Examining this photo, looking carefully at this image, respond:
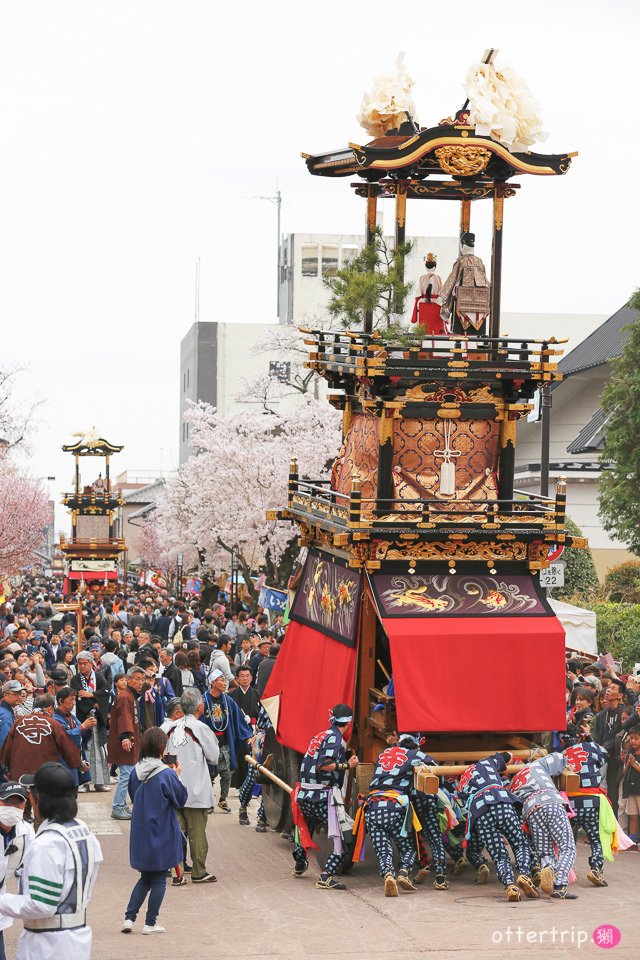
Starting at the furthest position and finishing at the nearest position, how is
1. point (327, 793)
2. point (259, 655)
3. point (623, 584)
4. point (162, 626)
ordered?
point (623, 584)
point (162, 626)
point (259, 655)
point (327, 793)

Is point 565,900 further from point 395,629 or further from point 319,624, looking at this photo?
point 319,624

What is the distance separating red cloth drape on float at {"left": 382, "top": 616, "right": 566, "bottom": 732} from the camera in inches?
575

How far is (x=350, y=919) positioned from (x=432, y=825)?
4.95ft

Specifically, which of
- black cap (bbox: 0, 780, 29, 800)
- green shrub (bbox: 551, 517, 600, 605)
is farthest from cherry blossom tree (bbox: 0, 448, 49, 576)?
black cap (bbox: 0, 780, 29, 800)

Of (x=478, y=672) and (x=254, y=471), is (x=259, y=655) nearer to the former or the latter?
(x=478, y=672)

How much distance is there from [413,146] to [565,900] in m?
8.08

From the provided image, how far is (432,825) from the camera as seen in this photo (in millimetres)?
13719

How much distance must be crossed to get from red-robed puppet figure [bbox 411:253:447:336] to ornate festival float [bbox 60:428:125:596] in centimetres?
4539

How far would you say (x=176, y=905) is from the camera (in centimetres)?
1308

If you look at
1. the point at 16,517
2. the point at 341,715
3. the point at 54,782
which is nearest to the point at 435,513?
the point at 341,715

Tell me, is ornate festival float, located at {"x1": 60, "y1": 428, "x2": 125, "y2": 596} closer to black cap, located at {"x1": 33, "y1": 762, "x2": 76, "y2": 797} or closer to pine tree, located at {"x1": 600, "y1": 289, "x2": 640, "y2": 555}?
pine tree, located at {"x1": 600, "y1": 289, "x2": 640, "y2": 555}

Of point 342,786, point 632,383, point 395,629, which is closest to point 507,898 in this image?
point 342,786

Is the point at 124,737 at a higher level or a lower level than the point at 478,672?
lower

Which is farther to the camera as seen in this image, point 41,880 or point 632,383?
point 632,383
